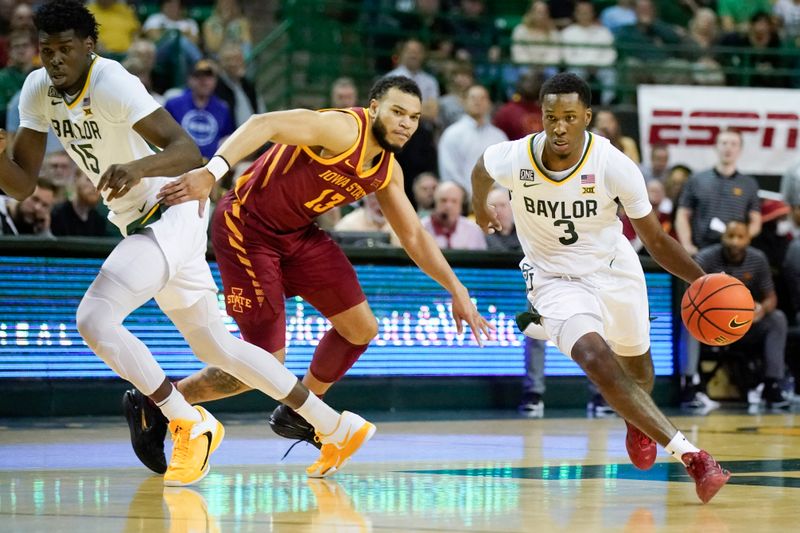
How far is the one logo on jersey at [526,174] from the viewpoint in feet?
22.5

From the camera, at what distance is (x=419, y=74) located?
14320mm

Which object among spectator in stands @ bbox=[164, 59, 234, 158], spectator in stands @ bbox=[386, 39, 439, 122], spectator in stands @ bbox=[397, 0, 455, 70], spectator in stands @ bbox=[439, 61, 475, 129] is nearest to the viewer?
spectator in stands @ bbox=[164, 59, 234, 158]

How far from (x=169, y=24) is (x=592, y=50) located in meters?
5.08

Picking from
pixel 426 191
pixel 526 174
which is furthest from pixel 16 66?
pixel 526 174

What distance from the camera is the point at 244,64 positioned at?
47.6ft

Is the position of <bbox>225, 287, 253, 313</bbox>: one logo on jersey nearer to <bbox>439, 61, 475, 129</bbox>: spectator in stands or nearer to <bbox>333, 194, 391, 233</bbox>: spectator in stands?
<bbox>333, 194, 391, 233</bbox>: spectator in stands

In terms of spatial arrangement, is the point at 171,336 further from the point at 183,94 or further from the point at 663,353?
the point at 663,353

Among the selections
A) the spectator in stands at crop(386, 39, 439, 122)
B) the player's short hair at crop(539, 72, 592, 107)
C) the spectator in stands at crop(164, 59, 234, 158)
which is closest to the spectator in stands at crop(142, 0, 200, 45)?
the spectator in stands at crop(164, 59, 234, 158)

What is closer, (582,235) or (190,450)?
(190,450)

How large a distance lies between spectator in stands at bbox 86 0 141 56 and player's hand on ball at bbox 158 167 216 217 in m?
9.07

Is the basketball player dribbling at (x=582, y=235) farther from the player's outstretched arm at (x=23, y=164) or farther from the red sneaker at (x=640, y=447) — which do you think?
the player's outstretched arm at (x=23, y=164)

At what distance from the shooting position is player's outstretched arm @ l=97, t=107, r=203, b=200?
5648mm

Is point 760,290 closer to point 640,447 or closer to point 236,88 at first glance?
point 236,88

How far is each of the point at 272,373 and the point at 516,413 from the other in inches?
201
